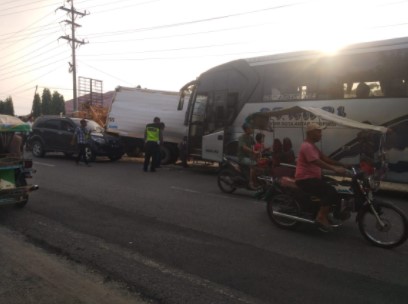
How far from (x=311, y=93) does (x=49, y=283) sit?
28.6 ft

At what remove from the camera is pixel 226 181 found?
997 centimetres

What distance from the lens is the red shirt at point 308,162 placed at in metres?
6.01

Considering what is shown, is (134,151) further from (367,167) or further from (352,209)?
(352,209)

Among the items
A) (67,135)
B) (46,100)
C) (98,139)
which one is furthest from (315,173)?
(46,100)

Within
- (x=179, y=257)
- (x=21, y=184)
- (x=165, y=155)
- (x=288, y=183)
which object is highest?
(x=288, y=183)

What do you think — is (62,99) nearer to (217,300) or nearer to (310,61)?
(310,61)

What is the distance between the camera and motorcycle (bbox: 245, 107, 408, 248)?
5.64 metres

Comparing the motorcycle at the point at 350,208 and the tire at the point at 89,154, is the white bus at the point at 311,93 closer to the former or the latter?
the motorcycle at the point at 350,208

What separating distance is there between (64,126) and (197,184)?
8.28m

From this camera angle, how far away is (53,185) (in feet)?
33.6

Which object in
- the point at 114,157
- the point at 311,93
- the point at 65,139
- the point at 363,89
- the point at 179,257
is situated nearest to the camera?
the point at 179,257

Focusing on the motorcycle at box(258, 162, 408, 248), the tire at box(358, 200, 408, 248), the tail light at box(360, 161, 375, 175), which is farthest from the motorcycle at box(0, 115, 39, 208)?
the tail light at box(360, 161, 375, 175)

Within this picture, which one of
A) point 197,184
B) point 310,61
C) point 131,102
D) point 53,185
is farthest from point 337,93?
point 131,102

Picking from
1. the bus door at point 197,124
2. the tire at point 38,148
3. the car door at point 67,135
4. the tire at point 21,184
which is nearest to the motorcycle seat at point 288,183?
the tire at point 21,184
